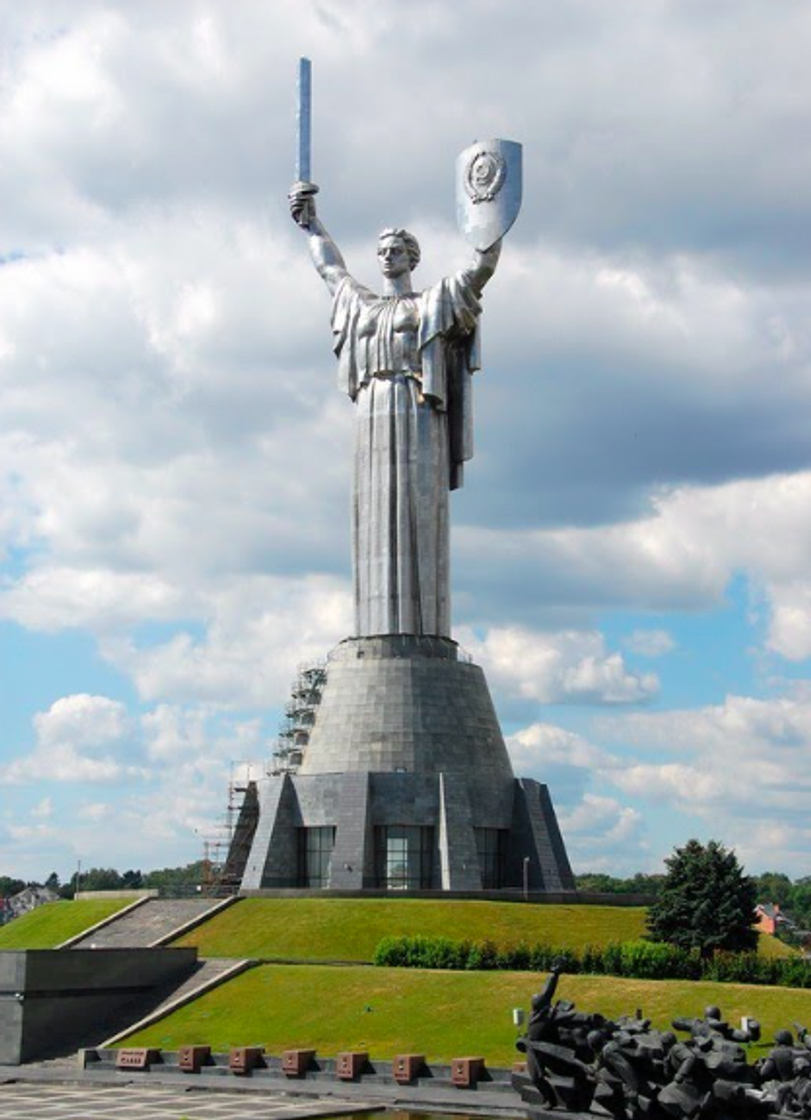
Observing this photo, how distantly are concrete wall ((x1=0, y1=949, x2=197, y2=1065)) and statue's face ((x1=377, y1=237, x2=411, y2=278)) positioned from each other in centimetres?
2726

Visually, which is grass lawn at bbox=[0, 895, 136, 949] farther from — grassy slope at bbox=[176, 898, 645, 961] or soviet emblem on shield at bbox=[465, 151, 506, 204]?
soviet emblem on shield at bbox=[465, 151, 506, 204]

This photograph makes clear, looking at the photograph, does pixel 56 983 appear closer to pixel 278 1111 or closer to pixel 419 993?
pixel 419 993

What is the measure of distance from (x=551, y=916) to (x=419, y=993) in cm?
1058

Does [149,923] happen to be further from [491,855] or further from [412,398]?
[412,398]

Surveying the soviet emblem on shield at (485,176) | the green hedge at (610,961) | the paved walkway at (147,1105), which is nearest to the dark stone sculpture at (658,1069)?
the paved walkway at (147,1105)

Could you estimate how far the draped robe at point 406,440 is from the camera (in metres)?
55.1

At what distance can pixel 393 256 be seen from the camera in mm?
56344

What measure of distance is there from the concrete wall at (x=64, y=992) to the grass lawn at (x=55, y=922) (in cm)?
876

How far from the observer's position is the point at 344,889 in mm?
47812

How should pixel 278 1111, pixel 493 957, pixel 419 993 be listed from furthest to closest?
pixel 493 957, pixel 419 993, pixel 278 1111

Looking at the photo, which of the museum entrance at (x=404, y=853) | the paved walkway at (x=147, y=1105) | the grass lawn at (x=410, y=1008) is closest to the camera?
the paved walkway at (x=147, y=1105)

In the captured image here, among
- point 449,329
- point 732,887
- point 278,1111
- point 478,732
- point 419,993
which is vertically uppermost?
point 449,329

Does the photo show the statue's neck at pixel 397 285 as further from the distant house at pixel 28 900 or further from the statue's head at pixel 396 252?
the distant house at pixel 28 900

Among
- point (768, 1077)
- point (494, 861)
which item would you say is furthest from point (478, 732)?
point (768, 1077)
